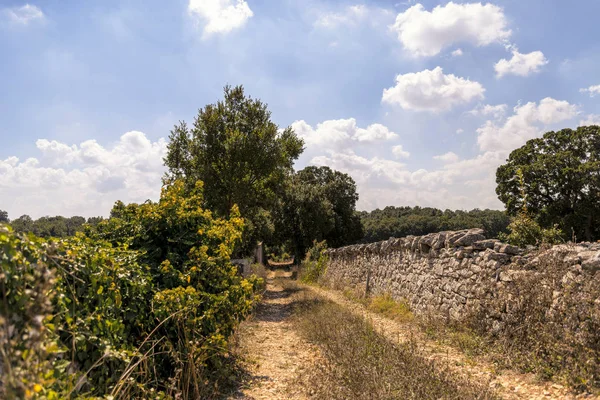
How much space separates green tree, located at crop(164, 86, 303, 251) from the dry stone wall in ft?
17.5

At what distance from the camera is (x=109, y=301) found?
12.1 feet

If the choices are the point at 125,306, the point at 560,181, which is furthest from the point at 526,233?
the point at 560,181

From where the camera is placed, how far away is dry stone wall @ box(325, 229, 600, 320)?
234 inches

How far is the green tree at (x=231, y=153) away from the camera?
14.8 metres

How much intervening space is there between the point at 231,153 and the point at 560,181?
2718 cm

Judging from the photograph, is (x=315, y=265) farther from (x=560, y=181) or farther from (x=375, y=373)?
(x=560, y=181)

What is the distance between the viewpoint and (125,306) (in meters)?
4.14

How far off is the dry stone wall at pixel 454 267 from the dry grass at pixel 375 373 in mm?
2062

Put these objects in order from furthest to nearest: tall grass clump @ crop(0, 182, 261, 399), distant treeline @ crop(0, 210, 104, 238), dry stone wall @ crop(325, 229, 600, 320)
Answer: dry stone wall @ crop(325, 229, 600, 320) < distant treeline @ crop(0, 210, 104, 238) < tall grass clump @ crop(0, 182, 261, 399)

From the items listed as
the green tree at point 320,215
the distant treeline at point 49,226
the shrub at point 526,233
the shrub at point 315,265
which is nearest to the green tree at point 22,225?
the distant treeline at point 49,226

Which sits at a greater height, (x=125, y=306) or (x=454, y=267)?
(x=125, y=306)

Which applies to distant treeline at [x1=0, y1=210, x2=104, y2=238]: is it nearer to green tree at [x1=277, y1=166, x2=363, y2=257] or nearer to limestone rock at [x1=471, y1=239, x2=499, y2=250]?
limestone rock at [x1=471, y1=239, x2=499, y2=250]

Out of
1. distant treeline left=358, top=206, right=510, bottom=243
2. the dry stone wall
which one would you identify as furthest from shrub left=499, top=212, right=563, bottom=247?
distant treeline left=358, top=206, right=510, bottom=243

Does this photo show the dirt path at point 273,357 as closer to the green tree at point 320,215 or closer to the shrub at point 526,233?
the shrub at point 526,233
